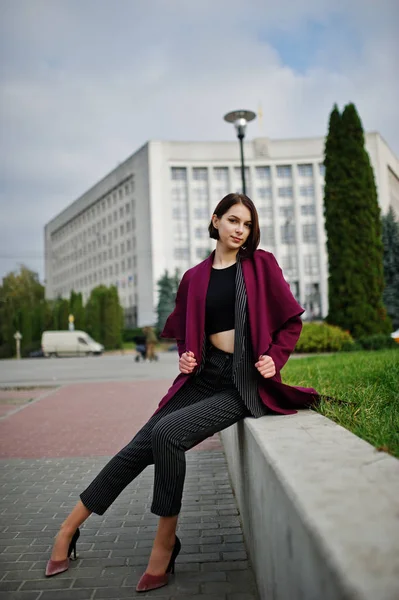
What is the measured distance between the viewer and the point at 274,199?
7094cm

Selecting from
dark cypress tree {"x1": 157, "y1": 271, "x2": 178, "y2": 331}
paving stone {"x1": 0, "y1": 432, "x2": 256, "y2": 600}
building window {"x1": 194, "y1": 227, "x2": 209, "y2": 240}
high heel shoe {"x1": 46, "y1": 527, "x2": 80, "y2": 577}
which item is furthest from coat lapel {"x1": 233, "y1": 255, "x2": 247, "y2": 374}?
building window {"x1": 194, "y1": 227, "x2": 209, "y2": 240}

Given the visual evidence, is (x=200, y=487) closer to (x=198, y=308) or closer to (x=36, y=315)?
(x=198, y=308)

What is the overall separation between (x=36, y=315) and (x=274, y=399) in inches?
2110

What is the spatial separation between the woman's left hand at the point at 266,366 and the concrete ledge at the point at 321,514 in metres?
0.31

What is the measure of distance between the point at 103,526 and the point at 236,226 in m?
2.24

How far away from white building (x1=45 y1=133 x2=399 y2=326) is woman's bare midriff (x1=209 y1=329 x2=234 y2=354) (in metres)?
63.7

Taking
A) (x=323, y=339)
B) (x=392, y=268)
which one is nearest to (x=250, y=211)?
(x=323, y=339)

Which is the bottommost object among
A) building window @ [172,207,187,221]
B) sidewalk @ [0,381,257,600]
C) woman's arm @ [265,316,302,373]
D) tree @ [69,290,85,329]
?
sidewalk @ [0,381,257,600]

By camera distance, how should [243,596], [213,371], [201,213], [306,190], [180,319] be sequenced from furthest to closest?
[306,190] → [201,213] → [180,319] → [213,371] → [243,596]

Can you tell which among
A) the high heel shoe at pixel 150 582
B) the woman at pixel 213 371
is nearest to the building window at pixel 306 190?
the woman at pixel 213 371

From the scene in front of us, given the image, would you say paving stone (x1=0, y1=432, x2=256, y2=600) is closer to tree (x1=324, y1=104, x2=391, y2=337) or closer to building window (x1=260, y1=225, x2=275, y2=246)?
tree (x1=324, y1=104, x2=391, y2=337)

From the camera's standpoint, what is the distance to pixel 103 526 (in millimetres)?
3605

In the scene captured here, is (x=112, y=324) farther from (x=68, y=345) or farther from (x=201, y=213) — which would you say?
(x=201, y=213)

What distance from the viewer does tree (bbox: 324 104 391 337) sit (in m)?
19.4
